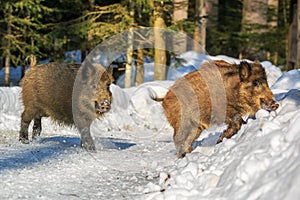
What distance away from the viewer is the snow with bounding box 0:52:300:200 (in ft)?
15.3

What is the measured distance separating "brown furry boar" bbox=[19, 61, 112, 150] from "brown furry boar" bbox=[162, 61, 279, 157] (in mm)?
1712

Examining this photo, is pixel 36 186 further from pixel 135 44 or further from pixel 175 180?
pixel 135 44

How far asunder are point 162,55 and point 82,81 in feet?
32.8

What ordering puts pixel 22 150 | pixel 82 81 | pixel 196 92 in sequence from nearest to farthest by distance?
pixel 196 92 < pixel 22 150 < pixel 82 81

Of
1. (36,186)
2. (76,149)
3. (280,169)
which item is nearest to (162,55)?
(76,149)

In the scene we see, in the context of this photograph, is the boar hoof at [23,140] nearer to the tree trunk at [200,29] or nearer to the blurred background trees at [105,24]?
the blurred background trees at [105,24]

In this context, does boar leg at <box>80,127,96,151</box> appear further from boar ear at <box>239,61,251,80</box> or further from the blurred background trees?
the blurred background trees

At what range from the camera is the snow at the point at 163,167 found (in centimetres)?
468

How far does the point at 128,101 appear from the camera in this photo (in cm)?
1642

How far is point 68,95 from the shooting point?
9.99 metres

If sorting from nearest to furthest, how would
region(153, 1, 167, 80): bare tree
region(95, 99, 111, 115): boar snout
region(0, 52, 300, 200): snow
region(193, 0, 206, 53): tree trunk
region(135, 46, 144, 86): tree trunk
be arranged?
region(0, 52, 300, 200): snow
region(95, 99, 111, 115): boar snout
region(153, 1, 167, 80): bare tree
region(135, 46, 144, 86): tree trunk
region(193, 0, 206, 53): tree trunk

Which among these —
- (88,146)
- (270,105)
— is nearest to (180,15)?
(88,146)

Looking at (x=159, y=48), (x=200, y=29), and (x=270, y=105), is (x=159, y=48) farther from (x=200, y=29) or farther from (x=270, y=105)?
(x=270, y=105)

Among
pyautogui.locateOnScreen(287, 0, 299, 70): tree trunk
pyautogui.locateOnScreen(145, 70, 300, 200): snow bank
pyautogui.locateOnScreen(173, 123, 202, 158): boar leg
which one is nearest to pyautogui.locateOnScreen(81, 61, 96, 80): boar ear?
pyautogui.locateOnScreen(173, 123, 202, 158): boar leg
